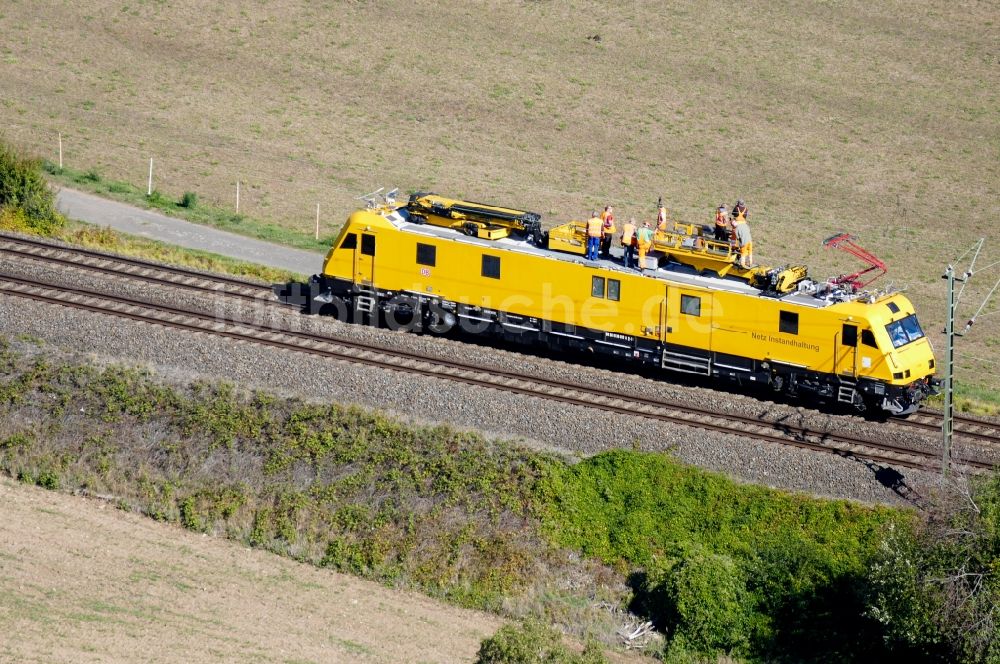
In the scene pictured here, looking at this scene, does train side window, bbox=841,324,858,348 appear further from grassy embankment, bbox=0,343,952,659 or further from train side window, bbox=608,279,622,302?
train side window, bbox=608,279,622,302

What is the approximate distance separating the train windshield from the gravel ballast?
2.10 m

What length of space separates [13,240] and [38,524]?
1275 cm

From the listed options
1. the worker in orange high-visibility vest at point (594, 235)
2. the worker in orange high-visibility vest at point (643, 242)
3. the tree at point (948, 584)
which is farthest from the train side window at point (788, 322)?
the tree at point (948, 584)

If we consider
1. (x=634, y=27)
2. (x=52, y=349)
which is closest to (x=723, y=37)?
(x=634, y=27)

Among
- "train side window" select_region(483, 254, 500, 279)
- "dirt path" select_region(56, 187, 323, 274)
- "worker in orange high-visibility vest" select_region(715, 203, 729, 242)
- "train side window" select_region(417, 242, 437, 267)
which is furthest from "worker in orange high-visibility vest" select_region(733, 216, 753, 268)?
"dirt path" select_region(56, 187, 323, 274)

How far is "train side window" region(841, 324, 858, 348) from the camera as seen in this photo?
1189 inches

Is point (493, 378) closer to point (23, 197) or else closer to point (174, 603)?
point (174, 603)

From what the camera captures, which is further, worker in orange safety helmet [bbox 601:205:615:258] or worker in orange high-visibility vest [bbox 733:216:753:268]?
worker in orange safety helmet [bbox 601:205:615:258]

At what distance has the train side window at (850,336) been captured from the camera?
30.2 m

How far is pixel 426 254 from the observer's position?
111ft

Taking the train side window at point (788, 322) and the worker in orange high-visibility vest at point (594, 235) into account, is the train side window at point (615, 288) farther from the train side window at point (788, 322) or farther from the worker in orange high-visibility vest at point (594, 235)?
the train side window at point (788, 322)

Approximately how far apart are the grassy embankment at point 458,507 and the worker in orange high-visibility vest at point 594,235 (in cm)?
557

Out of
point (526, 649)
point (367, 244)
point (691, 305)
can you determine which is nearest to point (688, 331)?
point (691, 305)

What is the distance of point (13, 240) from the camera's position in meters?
37.9
